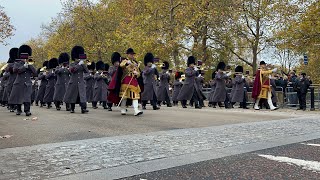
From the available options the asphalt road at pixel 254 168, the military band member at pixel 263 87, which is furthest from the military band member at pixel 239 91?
the asphalt road at pixel 254 168

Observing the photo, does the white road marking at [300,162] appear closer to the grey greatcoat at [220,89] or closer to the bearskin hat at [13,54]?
the bearskin hat at [13,54]

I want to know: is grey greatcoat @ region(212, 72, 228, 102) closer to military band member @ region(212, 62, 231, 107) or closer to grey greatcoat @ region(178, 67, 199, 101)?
military band member @ region(212, 62, 231, 107)

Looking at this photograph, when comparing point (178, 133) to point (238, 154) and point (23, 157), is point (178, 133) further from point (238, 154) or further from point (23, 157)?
point (23, 157)

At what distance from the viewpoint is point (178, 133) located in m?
8.38

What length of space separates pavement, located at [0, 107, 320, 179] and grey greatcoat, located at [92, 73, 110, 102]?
703cm

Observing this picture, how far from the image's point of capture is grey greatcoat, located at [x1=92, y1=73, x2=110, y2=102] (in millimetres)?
17472

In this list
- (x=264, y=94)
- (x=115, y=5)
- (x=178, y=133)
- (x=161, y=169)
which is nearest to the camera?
(x=161, y=169)

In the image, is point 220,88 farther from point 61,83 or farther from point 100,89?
point 61,83

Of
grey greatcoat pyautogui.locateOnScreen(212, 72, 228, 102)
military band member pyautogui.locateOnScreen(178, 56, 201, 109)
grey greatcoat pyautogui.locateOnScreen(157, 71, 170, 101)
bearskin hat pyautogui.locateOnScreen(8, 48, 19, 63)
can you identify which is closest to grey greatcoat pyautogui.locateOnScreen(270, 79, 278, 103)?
grey greatcoat pyautogui.locateOnScreen(212, 72, 228, 102)

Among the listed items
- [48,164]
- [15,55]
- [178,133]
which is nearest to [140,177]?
[48,164]

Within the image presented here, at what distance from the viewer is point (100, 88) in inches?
695

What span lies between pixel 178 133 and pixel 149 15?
23.6 meters

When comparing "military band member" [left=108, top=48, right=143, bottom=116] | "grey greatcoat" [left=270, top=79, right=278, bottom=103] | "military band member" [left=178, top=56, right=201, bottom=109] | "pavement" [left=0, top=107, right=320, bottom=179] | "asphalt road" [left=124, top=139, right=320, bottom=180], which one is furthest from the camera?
"grey greatcoat" [left=270, top=79, right=278, bottom=103]

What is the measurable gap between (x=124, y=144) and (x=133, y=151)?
0.62m
